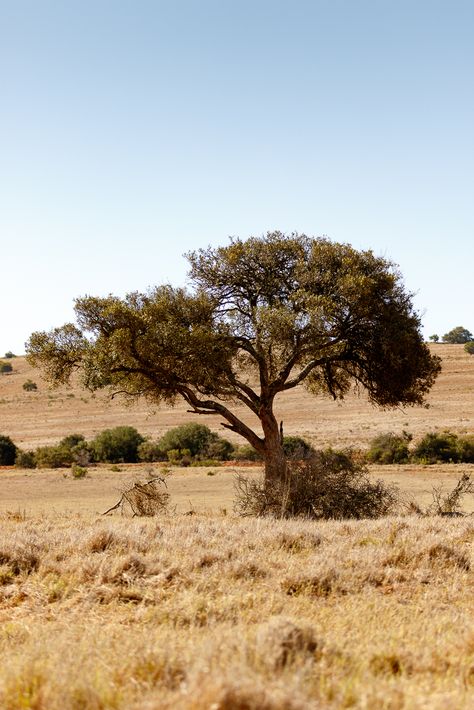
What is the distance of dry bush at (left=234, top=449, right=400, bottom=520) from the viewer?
1825 centimetres

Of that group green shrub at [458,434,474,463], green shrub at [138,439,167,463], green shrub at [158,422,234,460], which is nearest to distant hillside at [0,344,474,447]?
green shrub at [158,422,234,460]

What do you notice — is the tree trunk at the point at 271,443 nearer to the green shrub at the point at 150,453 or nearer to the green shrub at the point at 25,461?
the green shrub at the point at 150,453

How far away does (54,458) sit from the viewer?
43.8 m

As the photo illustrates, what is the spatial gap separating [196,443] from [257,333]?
2882cm

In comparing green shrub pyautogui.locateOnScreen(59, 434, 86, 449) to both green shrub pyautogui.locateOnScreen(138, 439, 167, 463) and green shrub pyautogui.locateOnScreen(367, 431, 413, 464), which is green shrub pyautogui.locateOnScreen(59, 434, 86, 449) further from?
green shrub pyautogui.locateOnScreen(367, 431, 413, 464)

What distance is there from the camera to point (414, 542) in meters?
10.6

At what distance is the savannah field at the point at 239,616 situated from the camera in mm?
4250

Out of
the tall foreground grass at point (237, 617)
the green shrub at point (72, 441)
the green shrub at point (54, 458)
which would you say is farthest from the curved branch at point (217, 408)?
the green shrub at point (72, 441)

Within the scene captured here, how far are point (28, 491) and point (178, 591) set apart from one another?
26.2 m

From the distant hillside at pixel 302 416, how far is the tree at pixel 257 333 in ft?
100

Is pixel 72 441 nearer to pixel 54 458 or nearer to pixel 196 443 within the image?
pixel 54 458

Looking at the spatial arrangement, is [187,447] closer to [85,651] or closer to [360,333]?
[360,333]

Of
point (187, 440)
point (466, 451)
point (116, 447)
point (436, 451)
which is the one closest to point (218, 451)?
point (187, 440)

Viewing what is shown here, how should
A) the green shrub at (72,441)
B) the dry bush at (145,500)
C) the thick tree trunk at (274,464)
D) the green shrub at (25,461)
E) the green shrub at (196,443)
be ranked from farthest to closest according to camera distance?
the green shrub at (72,441), the green shrub at (196,443), the green shrub at (25,461), the dry bush at (145,500), the thick tree trunk at (274,464)
